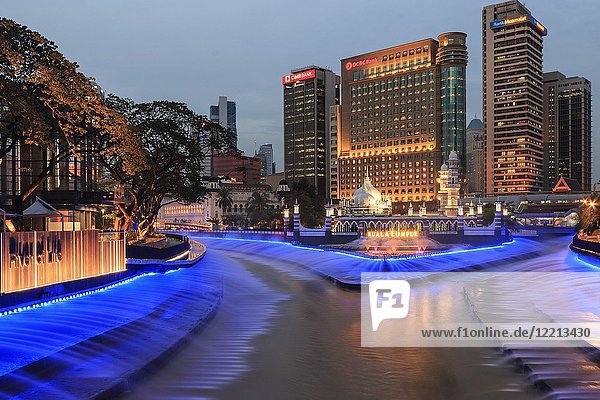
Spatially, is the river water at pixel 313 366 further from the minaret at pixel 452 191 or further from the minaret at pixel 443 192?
the minaret at pixel 443 192

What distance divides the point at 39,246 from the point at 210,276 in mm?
17642

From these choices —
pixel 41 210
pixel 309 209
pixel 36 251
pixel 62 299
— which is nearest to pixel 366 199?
pixel 309 209

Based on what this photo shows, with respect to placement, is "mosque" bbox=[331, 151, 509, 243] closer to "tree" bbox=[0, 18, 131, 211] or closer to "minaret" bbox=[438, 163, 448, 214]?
"minaret" bbox=[438, 163, 448, 214]

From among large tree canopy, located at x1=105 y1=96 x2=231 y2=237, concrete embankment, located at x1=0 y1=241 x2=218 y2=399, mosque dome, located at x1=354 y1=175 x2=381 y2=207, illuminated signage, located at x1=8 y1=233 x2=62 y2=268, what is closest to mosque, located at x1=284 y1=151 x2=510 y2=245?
mosque dome, located at x1=354 y1=175 x2=381 y2=207

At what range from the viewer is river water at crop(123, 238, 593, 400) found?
15.4 meters

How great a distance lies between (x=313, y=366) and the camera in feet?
A: 58.9

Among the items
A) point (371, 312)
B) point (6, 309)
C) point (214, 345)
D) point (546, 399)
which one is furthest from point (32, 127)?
point (546, 399)

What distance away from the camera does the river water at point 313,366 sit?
15.4 m

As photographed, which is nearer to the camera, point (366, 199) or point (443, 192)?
point (443, 192)

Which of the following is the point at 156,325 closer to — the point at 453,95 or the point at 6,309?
the point at 6,309

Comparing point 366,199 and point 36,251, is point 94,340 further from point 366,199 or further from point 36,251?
point 366,199

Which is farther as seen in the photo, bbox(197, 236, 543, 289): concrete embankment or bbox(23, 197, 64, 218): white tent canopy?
bbox(197, 236, 543, 289): concrete embankment

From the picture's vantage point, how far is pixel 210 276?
37.7 meters

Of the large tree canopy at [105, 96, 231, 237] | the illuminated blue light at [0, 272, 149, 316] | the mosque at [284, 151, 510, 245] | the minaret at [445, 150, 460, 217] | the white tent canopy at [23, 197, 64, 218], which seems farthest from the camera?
the minaret at [445, 150, 460, 217]
